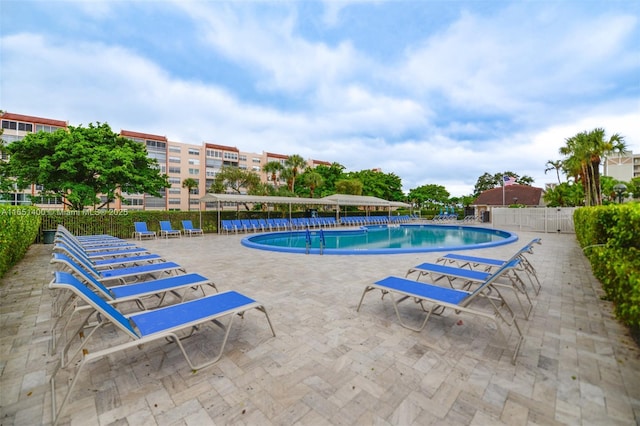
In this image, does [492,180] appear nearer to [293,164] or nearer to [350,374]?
[293,164]

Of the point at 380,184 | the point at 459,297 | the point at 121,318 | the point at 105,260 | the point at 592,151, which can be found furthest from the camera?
the point at 380,184

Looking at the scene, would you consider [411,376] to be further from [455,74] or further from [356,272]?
[455,74]

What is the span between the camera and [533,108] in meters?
17.3

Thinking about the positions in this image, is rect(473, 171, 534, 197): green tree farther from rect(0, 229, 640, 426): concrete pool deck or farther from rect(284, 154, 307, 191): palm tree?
rect(0, 229, 640, 426): concrete pool deck

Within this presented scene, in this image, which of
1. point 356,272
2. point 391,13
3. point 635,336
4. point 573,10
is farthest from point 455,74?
point 635,336

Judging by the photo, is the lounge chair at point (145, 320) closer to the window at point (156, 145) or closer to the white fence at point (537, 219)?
the white fence at point (537, 219)

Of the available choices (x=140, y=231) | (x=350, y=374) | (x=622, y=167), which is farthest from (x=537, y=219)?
(x=622, y=167)

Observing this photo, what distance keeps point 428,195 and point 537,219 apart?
29067 mm

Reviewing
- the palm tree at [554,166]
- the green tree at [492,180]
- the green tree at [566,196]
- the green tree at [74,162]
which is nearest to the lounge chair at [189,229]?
the green tree at [74,162]

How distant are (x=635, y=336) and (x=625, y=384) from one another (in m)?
1.34

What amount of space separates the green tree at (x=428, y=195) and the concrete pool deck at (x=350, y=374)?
150 feet

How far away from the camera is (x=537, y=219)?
61.3 ft

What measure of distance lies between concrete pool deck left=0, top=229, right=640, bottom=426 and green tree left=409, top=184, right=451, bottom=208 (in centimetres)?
4574

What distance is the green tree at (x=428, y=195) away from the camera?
155ft
